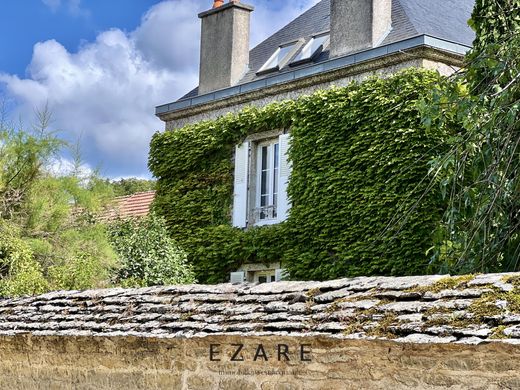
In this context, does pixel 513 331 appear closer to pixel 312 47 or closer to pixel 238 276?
pixel 238 276

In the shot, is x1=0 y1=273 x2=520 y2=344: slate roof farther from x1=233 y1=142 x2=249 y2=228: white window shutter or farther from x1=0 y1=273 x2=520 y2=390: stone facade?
x1=233 y1=142 x2=249 y2=228: white window shutter

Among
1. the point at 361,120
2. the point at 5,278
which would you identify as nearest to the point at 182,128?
the point at 361,120

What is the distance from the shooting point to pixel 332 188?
16469 mm

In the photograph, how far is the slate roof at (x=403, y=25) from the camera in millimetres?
17234

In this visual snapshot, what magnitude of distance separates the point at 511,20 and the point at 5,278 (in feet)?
24.8

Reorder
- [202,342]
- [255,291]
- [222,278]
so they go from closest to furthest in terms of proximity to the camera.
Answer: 1. [202,342]
2. [255,291]
3. [222,278]

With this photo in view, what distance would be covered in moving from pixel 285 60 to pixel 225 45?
154cm

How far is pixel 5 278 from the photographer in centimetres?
1292

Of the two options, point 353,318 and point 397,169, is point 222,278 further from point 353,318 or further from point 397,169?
point 353,318

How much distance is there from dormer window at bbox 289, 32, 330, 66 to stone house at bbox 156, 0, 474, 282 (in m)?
0.02

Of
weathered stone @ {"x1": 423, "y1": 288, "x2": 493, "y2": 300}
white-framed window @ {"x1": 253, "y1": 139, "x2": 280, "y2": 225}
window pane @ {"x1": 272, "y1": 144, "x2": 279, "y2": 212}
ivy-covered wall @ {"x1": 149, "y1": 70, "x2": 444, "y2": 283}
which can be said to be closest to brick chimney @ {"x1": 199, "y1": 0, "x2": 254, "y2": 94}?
ivy-covered wall @ {"x1": 149, "y1": 70, "x2": 444, "y2": 283}

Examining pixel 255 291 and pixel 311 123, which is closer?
pixel 255 291

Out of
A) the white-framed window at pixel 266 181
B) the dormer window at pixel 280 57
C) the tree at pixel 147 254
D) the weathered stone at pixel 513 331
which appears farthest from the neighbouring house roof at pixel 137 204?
the weathered stone at pixel 513 331

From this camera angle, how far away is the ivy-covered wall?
50.1 feet
